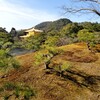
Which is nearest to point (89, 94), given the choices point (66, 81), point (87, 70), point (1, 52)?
point (66, 81)

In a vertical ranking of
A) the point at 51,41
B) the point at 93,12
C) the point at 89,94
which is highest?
the point at 93,12

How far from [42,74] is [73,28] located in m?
26.0

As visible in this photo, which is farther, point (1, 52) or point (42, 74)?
point (42, 74)

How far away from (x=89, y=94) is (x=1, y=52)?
218 inches

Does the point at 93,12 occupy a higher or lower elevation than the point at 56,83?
higher

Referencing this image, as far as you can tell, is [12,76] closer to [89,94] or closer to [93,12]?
[89,94]

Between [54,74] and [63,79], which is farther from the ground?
[54,74]

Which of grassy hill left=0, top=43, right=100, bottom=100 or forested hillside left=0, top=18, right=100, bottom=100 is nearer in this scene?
forested hillside left=0, top=18, right=100, bottom=100

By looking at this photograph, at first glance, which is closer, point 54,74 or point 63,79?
point 63,79

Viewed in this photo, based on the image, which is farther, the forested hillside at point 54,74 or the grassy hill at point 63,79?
the grassy hill at point 63,79

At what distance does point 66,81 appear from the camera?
14.9 metres

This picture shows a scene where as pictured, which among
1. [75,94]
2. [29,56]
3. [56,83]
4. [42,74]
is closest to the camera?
[75,94]

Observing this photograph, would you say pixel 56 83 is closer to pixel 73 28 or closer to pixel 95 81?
pixel 95 81

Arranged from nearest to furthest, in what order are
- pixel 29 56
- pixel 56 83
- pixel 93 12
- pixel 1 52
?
pixel 1 52, pixel 93 12, pixel 56 83, pixel 29 56
